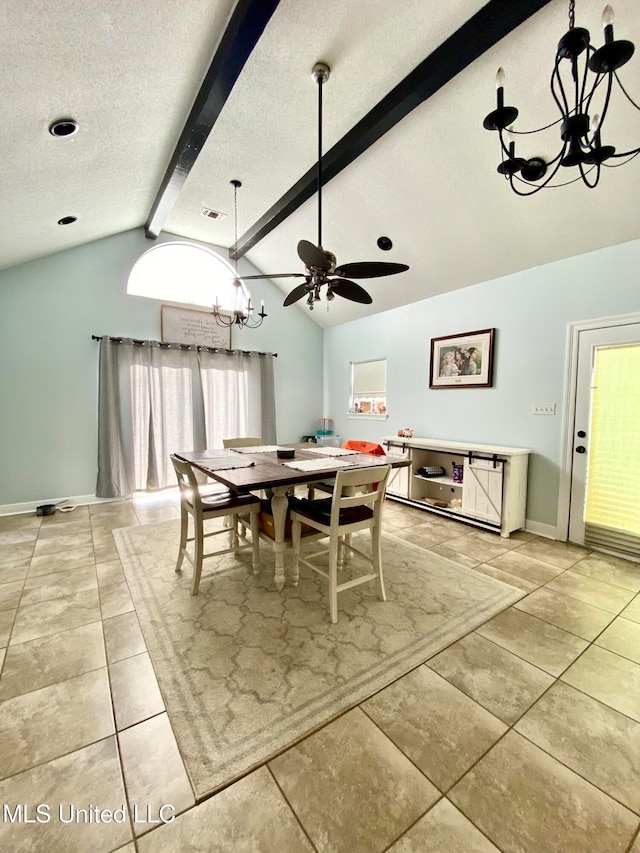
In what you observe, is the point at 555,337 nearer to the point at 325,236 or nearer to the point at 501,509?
the point at 501,509

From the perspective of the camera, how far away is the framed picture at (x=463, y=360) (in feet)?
12.3

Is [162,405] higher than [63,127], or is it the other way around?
[63,127]

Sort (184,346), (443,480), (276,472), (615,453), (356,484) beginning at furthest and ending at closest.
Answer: (184,346)
(443,480)
(615,453)
(276,472)
(356,484)

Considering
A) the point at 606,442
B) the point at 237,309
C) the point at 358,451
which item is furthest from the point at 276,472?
the point at 606,442

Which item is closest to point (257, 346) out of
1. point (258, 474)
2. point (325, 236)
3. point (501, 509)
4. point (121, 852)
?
point (325, 236)

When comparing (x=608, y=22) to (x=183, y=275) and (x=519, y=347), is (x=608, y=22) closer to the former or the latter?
(x=519, y=347)

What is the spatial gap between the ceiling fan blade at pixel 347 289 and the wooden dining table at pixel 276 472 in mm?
1193

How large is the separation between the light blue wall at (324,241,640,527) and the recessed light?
3615 mm

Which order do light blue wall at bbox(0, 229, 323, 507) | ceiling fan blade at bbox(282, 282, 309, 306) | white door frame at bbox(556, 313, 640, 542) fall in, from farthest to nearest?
light blue wall at bbox(0, 229, 323, 507)
white door frame at bbox(556, 313, 640, 542)
ceiling fan blade at bbox(282, 282, 309, 306)

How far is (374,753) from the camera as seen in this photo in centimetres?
130

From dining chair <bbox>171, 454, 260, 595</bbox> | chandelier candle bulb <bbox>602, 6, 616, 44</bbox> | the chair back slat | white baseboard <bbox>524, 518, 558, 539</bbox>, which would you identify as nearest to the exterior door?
white baseboard <bbox>524, 518, 558, 539</bbox>

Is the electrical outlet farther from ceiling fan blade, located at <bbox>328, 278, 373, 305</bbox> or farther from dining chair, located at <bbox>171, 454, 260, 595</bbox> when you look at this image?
dining chair, located at <bbox>171, 454, 260, 595</bbox>
